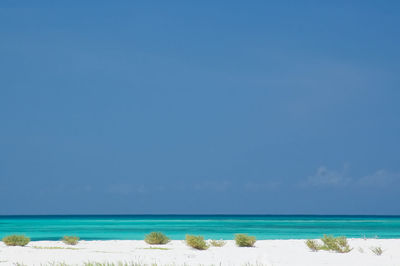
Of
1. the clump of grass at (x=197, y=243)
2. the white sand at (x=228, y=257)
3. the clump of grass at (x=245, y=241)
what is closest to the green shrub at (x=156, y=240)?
the clump of grass at (x=197, y=243)

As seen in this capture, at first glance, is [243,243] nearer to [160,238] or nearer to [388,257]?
[160,238]

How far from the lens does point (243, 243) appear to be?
82.7 ft

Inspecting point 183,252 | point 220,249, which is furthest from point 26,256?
point 220,249

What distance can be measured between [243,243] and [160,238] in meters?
4.43

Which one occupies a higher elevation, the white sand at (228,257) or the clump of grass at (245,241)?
the clump of grass at (245,241)

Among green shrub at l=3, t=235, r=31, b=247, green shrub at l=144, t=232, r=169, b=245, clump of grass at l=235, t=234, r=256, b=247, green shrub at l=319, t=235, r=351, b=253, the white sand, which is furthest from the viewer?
green shrub at l=144, t=232, r=169, b=245

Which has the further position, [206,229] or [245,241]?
[206,229]

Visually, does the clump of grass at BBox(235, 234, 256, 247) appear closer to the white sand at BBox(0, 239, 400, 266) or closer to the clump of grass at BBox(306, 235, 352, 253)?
the white sand at BBox(0, 239, 400, 266)

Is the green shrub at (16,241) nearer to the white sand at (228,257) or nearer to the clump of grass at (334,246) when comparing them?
the white sand at (228,257)

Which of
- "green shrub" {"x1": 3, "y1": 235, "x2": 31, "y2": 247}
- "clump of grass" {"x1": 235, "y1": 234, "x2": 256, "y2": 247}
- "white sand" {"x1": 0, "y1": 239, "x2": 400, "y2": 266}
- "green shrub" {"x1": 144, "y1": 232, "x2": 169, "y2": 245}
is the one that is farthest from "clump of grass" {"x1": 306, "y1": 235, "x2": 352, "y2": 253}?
"green shrub" {"x1": 3, "y1": 235, "x2": 31, "y2": 247}

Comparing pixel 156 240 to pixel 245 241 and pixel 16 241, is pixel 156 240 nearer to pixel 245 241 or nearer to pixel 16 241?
pixel 245 241

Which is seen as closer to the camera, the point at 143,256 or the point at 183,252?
the point at 143,256

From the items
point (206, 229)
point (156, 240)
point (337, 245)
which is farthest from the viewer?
point (206, 229)

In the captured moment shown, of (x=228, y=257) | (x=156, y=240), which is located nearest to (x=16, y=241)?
(x=156, y=240)
